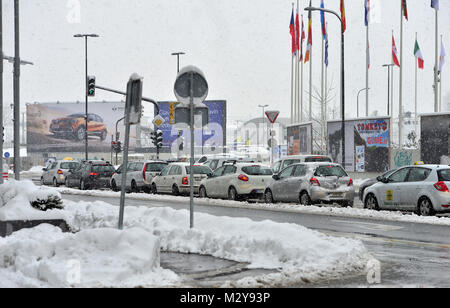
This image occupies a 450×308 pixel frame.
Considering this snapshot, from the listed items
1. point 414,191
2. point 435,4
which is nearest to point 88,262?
point 414,191

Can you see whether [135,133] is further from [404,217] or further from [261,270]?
[261,270]

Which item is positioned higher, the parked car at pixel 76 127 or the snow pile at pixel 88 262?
the parked car at pixel 76 127

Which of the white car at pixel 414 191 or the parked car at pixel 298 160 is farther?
the parked car at pixel 298 160

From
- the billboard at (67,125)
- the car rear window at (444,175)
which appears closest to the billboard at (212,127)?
the billboard at (67,125)

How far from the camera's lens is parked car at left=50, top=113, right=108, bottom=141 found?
99.6 m

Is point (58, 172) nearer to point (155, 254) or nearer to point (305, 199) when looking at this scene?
point (305, 199)

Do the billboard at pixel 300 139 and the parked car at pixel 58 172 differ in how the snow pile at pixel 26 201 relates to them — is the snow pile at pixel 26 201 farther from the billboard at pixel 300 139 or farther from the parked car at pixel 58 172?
the billboard at pixel 300 139

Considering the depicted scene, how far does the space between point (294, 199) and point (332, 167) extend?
1.67 metres

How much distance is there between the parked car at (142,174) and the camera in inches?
1272

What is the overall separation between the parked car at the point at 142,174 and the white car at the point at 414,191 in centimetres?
1447

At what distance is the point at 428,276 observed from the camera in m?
8.59

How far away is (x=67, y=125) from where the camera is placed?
100m
